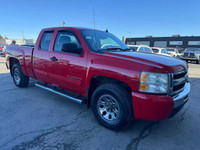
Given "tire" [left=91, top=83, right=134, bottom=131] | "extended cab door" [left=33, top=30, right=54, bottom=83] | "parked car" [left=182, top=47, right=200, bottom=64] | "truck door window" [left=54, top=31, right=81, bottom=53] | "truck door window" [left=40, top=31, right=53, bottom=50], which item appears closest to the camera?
"tire" [left=91, top=83, right=134, bottom=131]

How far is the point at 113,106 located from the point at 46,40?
2640 mm

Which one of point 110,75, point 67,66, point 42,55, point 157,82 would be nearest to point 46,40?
point 42,55

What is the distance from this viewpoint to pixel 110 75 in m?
2.50

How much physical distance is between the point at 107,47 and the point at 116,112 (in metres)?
1.44

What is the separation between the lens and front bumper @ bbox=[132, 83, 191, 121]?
2.15m

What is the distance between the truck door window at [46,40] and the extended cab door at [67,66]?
0.34m


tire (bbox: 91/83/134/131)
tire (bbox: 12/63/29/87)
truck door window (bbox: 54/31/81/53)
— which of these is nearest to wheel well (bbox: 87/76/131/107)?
tire (bbox: 91/83/134/131)

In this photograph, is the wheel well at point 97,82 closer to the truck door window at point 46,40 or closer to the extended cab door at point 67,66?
the extended cab door at point 67,66

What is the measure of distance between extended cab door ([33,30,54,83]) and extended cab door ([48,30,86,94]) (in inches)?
9.3

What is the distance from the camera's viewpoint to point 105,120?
277cm

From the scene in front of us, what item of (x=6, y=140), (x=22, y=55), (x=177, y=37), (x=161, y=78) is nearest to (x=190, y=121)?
(x=161, y=78)

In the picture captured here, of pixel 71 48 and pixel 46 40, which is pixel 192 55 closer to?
pixel 46 40

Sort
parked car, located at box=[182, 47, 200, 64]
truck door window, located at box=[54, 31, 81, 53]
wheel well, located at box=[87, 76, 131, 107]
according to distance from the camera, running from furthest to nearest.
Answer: parked car, located at box=[182, 47, 200, 64] → truck door window, located at box=[54, 31, 81, 53] → wheel well, located at box=[87, 76, 131, 107]

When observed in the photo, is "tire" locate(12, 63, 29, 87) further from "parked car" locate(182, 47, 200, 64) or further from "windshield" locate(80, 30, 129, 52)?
"parked car" locate(182, 47, 200, 64)
